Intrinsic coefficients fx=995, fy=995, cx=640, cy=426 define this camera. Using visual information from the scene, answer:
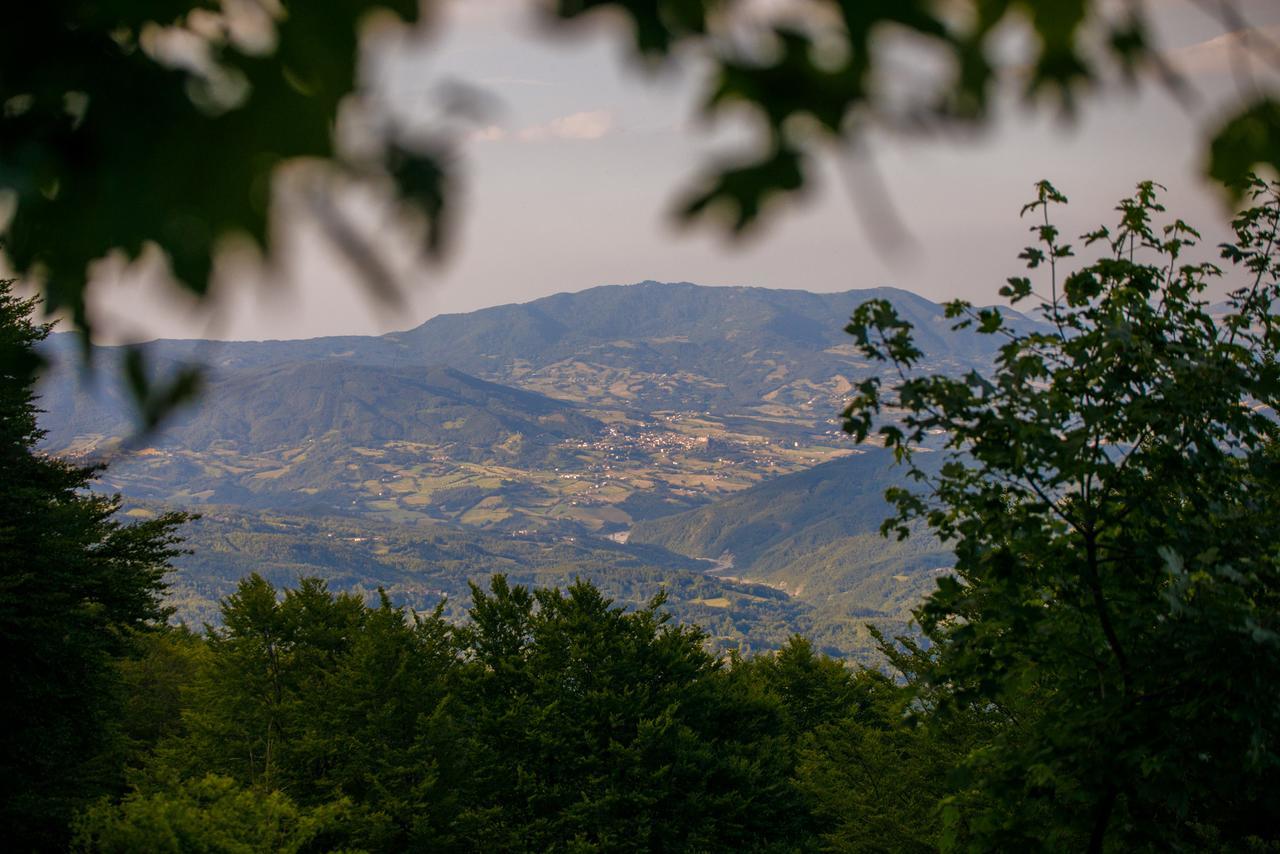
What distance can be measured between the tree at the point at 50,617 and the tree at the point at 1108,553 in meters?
16.0

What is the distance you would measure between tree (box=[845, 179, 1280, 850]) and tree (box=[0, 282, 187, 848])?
1598cm

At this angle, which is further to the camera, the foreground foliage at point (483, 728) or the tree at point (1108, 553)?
the foreground foliage at point (483, 728)

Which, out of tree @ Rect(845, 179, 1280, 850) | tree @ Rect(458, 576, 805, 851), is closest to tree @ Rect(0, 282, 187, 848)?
tree @ Rect(458, 576, 805, 851)

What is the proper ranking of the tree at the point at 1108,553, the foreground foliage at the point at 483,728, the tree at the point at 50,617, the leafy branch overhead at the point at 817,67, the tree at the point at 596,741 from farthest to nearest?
the tree at the point at 596,741 < the foreground foliage at the point at 483,728 < the tree at the point at 50,617 < the tree at the point at 1108,553 < the leafy branch overhead at the point at 817,67

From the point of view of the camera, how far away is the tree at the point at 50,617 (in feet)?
59.4

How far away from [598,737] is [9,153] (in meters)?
27.2

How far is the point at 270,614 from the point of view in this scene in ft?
95.0

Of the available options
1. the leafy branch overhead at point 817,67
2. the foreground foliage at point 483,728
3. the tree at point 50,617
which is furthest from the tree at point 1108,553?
the foreground foliage at point 483,728

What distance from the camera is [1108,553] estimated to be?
8.01 meters

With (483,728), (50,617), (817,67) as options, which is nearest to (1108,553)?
(817,67)

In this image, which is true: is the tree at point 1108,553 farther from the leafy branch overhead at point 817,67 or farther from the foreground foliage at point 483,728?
the foreground foliage at point 483,728

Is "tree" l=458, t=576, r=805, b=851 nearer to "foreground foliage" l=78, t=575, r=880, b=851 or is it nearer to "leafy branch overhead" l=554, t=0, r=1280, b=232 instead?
"foreground foliage" l=78, t=575, r=880, b=851

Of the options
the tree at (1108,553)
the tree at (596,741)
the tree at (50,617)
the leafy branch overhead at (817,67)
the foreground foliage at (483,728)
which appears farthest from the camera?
the tree at (596,741)

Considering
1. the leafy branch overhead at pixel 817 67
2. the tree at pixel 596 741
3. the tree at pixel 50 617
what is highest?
the leafy branch overhead at pixel 817 67
